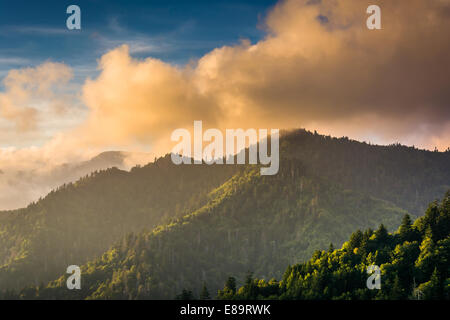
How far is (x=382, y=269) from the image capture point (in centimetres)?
19738

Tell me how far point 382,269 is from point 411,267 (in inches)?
419
